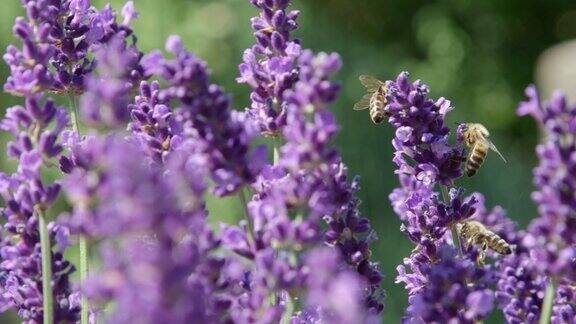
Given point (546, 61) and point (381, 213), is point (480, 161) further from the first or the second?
point (546, 61)

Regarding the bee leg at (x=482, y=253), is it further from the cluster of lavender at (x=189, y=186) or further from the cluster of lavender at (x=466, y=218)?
the cluster of lavender at (x=189, y=186)

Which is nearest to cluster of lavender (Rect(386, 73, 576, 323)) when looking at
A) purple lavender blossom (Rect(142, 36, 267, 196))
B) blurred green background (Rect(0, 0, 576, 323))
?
purple lavender blossom (Rect(142, 36, 267, 196))

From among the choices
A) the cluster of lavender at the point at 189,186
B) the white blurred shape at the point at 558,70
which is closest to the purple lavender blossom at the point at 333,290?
the cluster of lavender at the point at 189,186

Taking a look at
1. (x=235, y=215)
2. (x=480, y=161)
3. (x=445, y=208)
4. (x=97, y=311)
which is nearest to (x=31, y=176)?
(x=97, y=311)

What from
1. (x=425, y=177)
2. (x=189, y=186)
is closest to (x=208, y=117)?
(x=189, y=186)

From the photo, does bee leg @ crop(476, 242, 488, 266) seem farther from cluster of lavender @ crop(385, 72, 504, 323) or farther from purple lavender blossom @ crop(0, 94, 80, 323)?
purple lavender blossom @ crop(0, 94, 80, 323)

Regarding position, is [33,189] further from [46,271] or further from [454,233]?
[454,233]
